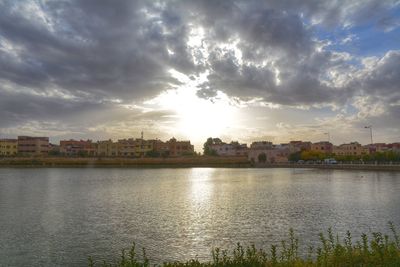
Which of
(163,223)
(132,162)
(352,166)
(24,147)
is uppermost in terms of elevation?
(24,147)

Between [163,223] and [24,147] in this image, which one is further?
[24,147]

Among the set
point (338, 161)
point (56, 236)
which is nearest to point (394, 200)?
point (56, 236)

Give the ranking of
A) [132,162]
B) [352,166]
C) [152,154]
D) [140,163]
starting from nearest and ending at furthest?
[352,166]
[132,162]
[140,163]
[152,154]

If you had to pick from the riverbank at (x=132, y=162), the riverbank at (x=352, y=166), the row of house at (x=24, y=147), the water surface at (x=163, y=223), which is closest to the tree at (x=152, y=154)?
the riverbank at (x=132, y=162)

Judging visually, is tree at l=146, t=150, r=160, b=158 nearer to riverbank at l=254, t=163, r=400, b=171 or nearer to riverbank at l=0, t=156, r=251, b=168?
riverbank at l=0, t=156, r=251, b=168

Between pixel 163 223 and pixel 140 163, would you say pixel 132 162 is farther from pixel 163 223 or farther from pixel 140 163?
pixel 163 223

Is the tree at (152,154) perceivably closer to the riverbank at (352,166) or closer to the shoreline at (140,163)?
the shoreline at (140,163)

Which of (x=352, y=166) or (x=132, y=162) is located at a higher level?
(x=132, y=162)

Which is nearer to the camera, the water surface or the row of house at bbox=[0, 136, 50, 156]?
the water surface

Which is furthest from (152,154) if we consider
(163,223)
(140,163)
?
(163,223)

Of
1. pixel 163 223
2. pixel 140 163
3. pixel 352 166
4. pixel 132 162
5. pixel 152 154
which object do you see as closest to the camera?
pixel 163 223

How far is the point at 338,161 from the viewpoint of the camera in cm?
15638

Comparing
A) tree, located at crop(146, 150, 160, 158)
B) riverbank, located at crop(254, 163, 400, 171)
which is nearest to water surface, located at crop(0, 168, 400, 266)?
riverbank, located at crop(254, 163, 400, 171)

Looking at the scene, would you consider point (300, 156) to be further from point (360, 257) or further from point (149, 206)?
point (360, 257)
